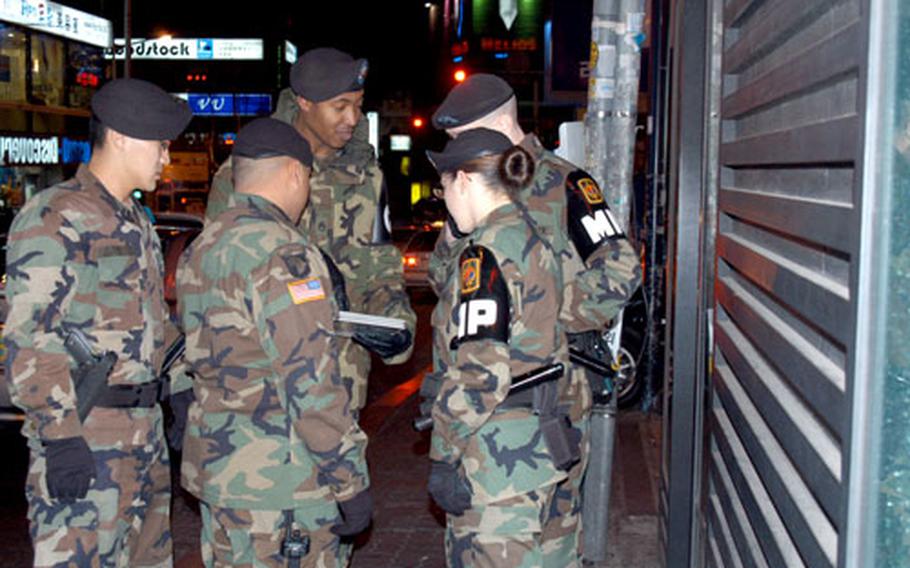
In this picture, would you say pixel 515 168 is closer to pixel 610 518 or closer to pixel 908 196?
pixel 908 196

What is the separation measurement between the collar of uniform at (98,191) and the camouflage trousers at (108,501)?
0.72 metres

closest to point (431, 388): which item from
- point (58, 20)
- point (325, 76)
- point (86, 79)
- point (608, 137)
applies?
point (325, 76)

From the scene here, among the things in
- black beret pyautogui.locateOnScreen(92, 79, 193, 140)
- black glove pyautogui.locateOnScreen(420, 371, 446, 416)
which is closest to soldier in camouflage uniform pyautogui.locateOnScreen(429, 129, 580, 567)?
black glove pyautogui.locateOnScreen(420, 371, 446, 416)

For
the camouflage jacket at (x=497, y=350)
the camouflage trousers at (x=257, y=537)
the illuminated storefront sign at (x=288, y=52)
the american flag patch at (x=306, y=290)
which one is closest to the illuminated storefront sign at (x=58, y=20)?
the camouflage trousers at (x=257, y=537)

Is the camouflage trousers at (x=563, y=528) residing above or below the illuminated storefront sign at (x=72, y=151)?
below

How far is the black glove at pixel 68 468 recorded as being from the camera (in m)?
3.84

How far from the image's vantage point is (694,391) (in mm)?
3725

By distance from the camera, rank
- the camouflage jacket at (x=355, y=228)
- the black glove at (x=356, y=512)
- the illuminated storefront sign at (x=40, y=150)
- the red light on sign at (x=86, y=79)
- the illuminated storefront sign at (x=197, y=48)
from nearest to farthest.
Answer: the black glove at (x=356, y=512) < the camouflage jacket at (x=355, y=228) < the illuminated storefront sign at (x=40, y=150) < the red light on sign at (x=86, y=79) < the illuminated storefront sign at (x=197, y=48)

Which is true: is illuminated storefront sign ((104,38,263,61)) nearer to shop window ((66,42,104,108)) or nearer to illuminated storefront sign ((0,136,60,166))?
shop window ((66,42,104,108))

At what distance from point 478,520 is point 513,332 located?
24.3 inches

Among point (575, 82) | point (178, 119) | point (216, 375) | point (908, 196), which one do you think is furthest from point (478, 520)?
point (575, 82)

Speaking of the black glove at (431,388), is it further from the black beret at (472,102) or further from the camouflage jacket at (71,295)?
the black beret at (472,102)

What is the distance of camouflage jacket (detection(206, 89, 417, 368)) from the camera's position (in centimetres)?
530

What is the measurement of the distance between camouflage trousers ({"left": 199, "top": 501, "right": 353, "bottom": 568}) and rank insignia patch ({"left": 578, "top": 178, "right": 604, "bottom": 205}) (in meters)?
1.68
